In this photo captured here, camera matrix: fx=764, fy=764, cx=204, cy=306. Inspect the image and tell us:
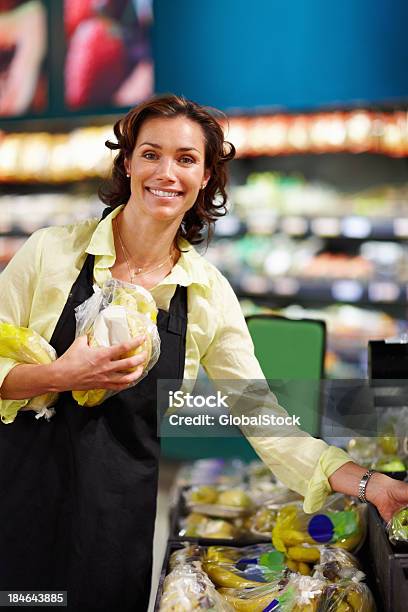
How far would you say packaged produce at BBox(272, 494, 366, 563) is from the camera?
1.95m

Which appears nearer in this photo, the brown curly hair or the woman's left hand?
the woman's left hand

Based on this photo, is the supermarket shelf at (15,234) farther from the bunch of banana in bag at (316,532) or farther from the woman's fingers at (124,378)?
the woman's fingers at (124,378)

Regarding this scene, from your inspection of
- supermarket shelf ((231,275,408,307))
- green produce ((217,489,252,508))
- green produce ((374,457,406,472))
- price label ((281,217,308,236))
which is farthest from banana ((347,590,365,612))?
price label ((281,217,308,236))

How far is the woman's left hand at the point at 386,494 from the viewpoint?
1654mm

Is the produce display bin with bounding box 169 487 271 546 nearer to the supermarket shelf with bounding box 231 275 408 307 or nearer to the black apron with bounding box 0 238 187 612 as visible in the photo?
the black apron with bounding box 0 238 187 612

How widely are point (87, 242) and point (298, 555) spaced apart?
3.11 ft

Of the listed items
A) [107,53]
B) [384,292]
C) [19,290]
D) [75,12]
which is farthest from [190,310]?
[75,12]

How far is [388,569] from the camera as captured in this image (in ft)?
5.35

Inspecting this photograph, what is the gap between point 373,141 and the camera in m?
4.97

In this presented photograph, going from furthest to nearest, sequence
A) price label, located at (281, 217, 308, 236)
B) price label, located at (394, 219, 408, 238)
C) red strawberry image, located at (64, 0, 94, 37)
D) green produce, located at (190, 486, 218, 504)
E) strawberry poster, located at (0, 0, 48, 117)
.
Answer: strawberry poster, located at (0, 0, 48, 117)
red strawberry image, located at (64, 0, 94, 37)
price label, located at (281, 217, 308, 236)
price label, located at (394, 219, 408, 238)
green produce, located at (190, 486, 218, 504)

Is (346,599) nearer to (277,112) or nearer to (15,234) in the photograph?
(277,112)

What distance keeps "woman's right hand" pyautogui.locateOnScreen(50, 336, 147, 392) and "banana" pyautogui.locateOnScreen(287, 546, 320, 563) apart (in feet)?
2.31

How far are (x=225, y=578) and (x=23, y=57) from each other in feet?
15.6

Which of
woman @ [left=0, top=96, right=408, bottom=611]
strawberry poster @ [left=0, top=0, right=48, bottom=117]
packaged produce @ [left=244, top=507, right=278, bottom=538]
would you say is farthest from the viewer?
strawberry poster @ [left=0, top=0, right=48, bottom=117]
